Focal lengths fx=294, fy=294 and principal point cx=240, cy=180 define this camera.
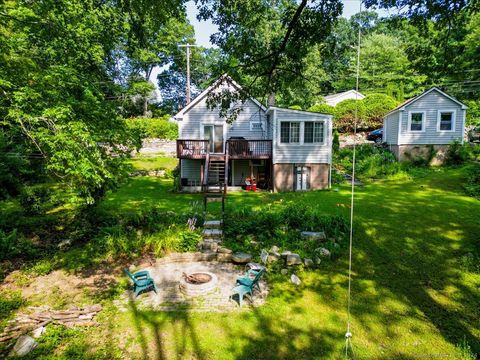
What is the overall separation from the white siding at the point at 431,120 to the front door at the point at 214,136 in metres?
12.3

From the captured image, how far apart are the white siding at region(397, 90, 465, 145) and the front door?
12.3 meters

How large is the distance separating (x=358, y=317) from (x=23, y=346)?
258 inches

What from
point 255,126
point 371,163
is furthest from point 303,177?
point 371,163

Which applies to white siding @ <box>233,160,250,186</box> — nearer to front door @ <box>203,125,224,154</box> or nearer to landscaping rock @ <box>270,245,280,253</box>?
front door @ <box>203,125,224,154</box>

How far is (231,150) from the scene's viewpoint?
17.1 meters

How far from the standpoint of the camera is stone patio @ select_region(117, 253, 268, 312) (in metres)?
6.72

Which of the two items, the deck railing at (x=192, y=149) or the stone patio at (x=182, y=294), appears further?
the deck railing at (x=192, y=149)

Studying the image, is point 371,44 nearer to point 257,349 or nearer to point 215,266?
point 215,266

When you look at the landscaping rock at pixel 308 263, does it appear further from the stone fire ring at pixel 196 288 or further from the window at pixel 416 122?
the window at pixel 416 122

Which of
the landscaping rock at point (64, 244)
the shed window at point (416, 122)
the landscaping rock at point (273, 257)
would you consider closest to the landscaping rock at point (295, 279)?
the landscaping rock at point (273, 257)

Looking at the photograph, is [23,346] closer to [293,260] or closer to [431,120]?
[293,260]

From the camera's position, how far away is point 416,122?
20.1 metres

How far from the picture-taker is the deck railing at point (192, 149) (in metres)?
17.2

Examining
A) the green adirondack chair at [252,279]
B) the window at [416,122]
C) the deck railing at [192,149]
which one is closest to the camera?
the green adirondack chair at [252,279]
